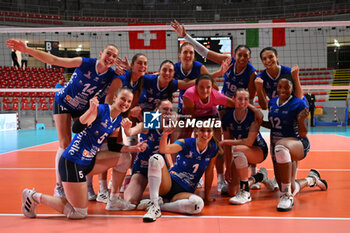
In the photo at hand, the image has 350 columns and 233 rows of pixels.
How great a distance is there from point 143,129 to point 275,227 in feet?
5.46

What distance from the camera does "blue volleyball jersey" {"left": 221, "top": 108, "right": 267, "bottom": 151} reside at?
3650 mm

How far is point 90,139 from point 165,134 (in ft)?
2.25

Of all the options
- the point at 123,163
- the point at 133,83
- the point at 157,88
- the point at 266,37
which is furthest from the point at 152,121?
the point at 266,37

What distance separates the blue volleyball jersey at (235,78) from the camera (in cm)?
403

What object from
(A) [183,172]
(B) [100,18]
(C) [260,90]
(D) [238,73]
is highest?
(B) [100,18]

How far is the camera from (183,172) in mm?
3225

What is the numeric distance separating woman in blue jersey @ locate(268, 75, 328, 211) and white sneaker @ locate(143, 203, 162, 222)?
124 cm

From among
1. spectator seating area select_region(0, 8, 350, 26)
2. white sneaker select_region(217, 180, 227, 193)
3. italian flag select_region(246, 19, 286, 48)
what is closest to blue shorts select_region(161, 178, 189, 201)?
white sneaker select_region(217, 180, 227, 193)

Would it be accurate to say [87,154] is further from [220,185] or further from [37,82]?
[37,82]

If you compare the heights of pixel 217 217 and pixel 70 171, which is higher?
pixel 70 171

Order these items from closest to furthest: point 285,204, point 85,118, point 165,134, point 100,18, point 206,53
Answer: point 85,118 → point 165,134 → point 285,204 → point 206,53 → point 100,18

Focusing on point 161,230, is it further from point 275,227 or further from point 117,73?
point 117,73

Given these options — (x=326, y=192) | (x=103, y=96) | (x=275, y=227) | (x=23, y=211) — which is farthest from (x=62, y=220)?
(x=326, y=192)

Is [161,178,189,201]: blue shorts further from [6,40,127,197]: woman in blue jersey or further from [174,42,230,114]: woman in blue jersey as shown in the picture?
[6,40,127,197]: woman in blue jersey
